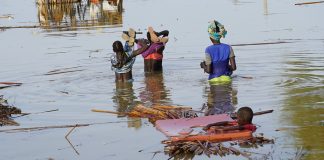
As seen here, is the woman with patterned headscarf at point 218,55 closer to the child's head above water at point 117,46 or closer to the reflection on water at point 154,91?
the reflection on water at point 154,91

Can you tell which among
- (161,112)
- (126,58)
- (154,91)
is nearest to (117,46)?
(126,58)

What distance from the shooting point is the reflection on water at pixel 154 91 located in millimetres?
10552

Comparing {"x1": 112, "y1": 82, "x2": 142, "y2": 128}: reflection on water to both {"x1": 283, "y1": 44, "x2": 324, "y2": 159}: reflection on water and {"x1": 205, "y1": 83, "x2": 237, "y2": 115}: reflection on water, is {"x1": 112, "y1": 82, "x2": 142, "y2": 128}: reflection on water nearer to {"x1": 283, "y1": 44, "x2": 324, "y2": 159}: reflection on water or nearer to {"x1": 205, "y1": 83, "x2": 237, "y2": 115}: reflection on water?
{"x1": 205, "y1": 83, "x2": 237, "y2": 115}: reflection on water

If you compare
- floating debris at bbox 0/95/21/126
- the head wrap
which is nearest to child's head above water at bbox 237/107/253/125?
floating debris at bbox 0/95/21/126

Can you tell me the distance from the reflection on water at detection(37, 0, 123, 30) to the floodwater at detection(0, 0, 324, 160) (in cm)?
184

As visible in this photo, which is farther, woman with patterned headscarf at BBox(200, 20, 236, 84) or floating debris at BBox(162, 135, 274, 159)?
woman with patterned headscarf at BBox(200, 20, 236, 84)

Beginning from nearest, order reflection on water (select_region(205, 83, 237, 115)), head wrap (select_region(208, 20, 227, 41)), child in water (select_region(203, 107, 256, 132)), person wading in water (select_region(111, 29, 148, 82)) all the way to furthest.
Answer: child in water (select_region(203, 107, 256, 132)) → reflection on water (select_region(205, 83, 237, 115)) → head wrap (select_region(208, 20, 227, 41)) → person wading in water (select_region(111, 29, 148, 82))

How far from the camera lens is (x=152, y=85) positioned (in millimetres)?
12211

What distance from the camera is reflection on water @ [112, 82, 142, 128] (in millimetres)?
8807

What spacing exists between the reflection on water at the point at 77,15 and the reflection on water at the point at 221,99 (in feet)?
51.6

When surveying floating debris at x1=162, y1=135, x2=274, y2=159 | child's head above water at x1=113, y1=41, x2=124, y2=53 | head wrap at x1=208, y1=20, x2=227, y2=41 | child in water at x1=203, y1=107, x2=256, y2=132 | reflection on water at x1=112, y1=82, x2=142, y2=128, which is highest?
head wrap at x1=208, y1=20, x2=227, y2=41

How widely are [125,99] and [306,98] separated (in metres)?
2.94

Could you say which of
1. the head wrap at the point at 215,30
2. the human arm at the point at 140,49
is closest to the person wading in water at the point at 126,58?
the human arm at the point at 140,49

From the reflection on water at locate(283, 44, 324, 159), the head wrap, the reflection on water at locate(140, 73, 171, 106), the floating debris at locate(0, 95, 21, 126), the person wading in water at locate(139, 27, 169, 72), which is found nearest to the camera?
the reflection on water at locate(283, 44, 324, 159)
